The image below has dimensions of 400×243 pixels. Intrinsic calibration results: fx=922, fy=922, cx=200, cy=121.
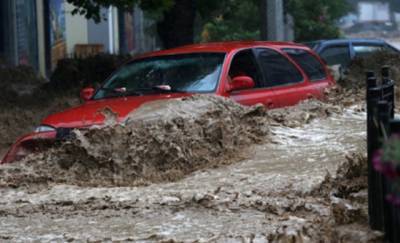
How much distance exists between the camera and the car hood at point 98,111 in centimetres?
747

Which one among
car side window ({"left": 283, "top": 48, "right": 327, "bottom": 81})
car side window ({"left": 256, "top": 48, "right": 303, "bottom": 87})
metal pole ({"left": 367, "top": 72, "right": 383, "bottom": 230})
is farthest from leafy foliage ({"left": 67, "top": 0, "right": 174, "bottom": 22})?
metal pole ({"left": 367, "top": 72, "right": 383, "bottom": 230})

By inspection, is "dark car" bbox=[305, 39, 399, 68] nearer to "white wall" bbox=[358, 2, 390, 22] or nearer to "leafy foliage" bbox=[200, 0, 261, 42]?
"leafy foliage" bbox=[200, 0, 261, 42]

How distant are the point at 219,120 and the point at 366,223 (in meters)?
1.85

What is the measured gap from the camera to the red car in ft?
26.3

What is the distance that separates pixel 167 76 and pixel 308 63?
231cm

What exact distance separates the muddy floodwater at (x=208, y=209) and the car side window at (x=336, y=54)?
42.9 ft

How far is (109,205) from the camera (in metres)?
4.97

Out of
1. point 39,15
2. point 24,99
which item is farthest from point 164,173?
point 39,15

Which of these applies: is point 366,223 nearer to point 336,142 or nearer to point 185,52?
point 336,142

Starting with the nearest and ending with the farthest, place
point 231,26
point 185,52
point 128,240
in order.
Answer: point 128,240 < point 185,52 < point 231,26

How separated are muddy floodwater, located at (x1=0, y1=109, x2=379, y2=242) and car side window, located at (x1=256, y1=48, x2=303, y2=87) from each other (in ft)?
11.6

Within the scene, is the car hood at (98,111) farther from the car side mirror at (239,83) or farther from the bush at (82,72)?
the bush at (82,72)

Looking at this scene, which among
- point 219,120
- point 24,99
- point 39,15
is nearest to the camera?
point 219,120

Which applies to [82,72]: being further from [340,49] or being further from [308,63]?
[340,49]
